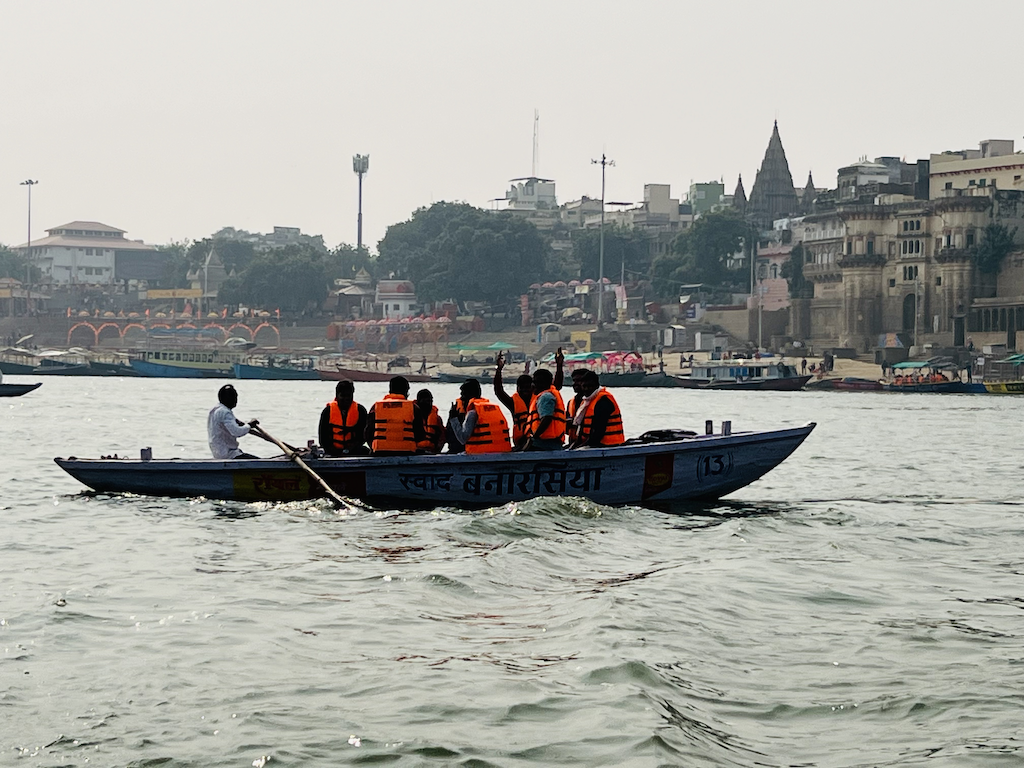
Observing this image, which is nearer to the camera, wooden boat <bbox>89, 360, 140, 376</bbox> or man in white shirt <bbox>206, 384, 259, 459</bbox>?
man in white shirt <bbox>206, 384, 259, 459</bbox>

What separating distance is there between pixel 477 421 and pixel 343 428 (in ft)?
5.58

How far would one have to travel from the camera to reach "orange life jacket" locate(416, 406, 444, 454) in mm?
16750

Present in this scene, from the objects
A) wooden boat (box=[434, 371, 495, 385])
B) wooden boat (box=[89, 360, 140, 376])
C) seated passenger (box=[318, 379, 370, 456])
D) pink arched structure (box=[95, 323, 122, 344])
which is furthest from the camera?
pink arched structure (box=[95, 323, 122, 344])

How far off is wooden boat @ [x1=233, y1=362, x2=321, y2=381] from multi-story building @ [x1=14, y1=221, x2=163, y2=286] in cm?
6273

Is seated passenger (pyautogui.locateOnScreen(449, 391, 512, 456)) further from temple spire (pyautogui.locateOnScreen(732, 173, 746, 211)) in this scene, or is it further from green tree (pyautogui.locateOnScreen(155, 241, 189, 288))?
green tree (pyautogui.locateOnScreen(155, 241, 189, 288))

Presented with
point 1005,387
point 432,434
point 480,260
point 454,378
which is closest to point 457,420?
point 432,434

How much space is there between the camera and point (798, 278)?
91375 millimetres

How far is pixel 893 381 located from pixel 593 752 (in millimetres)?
68774

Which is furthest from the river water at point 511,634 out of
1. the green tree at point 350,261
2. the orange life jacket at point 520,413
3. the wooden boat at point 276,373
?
the green tree at point 350,261

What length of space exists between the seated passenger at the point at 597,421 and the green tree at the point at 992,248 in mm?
65381

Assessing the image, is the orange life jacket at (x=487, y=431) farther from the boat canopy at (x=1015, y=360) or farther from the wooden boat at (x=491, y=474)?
the boat canopy at (x=1015, y=360)

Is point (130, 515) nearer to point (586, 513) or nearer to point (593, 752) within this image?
point (586, 513)

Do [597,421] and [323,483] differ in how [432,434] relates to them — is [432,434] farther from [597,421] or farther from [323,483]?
[597,421]

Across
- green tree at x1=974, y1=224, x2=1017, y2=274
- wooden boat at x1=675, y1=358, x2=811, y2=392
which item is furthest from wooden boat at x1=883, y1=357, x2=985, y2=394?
green tree at x1=974, y1=224, x2=1017, y2=274
